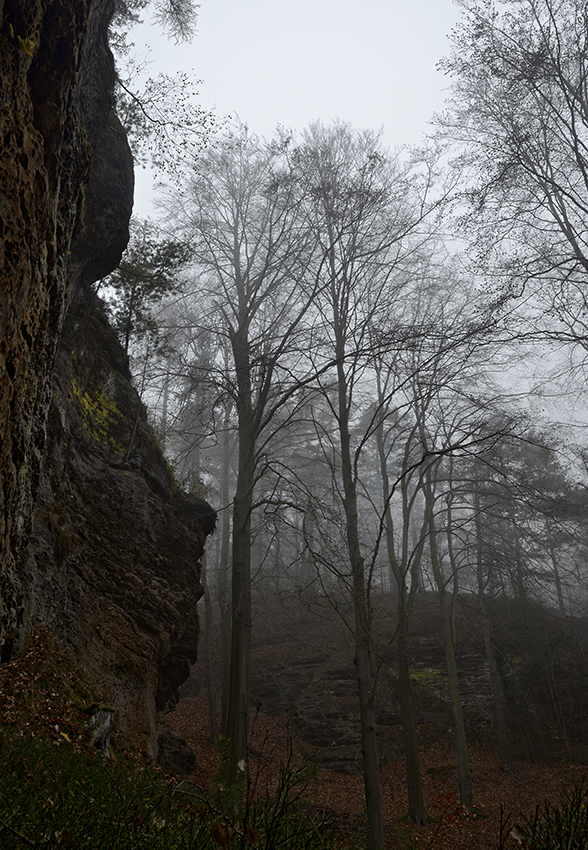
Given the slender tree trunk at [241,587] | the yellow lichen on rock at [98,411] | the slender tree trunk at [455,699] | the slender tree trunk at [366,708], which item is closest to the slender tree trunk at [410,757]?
the slender tree trunk at [455,699]

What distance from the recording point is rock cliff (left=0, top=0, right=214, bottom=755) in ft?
8.49

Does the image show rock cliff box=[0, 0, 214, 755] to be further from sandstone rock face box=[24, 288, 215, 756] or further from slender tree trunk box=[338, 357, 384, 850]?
slender tree trunk box=[338, 357, 384, 850]

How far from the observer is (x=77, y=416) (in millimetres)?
7566

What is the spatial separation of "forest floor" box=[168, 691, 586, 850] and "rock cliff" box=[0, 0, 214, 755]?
388 cm

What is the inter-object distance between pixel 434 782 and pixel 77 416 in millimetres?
12006


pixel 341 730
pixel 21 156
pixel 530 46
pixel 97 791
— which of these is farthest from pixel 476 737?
pixel 21 156

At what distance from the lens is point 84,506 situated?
707 centimetres

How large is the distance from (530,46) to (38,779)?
32.0 ft

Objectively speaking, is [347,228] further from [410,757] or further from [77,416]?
[410,757]

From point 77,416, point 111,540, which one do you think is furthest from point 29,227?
point 111,540

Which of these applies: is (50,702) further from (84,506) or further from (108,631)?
(84,506)

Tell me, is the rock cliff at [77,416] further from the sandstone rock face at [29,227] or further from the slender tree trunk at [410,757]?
the slender tree trunk at [410,757]

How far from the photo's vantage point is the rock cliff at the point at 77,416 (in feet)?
8.49

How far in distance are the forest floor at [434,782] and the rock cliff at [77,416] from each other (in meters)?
3.88
